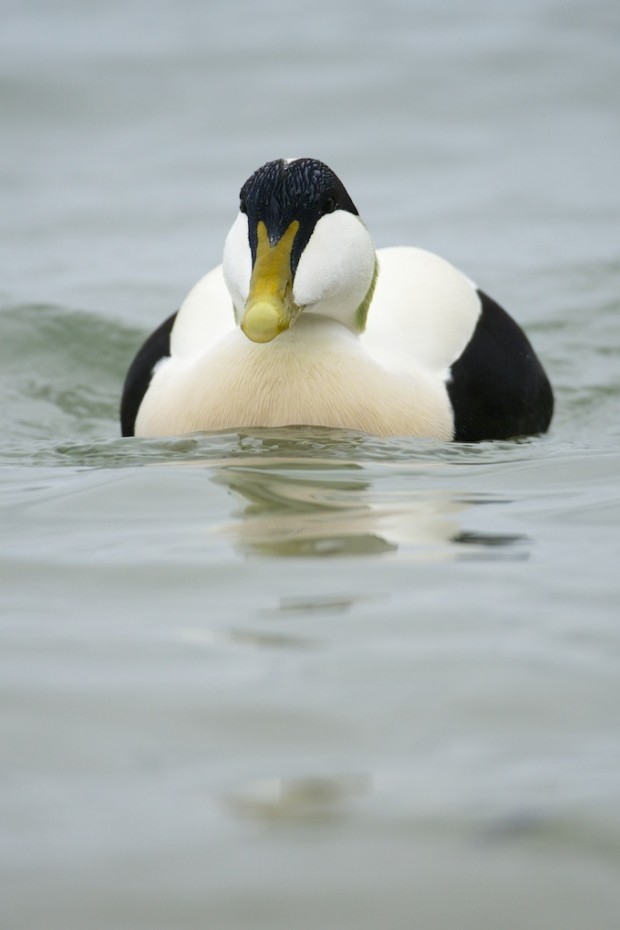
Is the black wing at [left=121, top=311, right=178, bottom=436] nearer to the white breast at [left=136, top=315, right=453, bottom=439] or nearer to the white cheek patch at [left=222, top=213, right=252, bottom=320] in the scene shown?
the white breast at [left=136, top=315, right=453, bottom=439]

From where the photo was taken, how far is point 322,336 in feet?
13.7

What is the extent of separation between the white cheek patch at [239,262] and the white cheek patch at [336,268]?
142mm

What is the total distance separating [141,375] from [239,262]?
0.98 meters

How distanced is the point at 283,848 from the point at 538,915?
264 millimetres

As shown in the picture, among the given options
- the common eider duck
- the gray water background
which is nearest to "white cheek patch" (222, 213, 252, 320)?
the common eider duck

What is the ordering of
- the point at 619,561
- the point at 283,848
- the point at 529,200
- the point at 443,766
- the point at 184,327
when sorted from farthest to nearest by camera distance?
1. the point at 529,200
2. the point at 184,327
3. the point at 619,561
4. the point at 443,766
5. the point at 283,848

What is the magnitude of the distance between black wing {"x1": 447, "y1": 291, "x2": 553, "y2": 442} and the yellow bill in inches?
28.3

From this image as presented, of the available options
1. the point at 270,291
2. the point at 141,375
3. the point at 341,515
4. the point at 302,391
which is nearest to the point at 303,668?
the point at 341,515

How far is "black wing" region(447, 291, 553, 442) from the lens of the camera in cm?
441

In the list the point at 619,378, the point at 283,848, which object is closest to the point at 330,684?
the point at 283,848

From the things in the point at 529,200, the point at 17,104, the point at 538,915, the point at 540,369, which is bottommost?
the point at 538,915

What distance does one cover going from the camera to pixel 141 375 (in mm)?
4879

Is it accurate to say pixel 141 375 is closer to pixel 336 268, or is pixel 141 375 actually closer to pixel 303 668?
pixel 336 268

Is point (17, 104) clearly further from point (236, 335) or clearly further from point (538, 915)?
point (538, 915)
